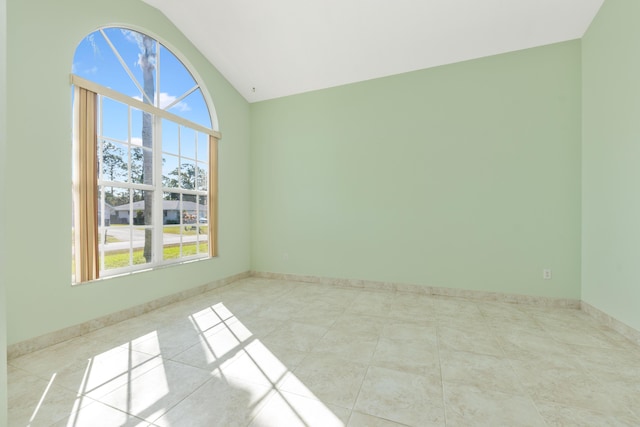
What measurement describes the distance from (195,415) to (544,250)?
3954 mm

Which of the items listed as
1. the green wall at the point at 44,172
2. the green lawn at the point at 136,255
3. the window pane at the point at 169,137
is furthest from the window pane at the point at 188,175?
the green wall at the point at 44,172

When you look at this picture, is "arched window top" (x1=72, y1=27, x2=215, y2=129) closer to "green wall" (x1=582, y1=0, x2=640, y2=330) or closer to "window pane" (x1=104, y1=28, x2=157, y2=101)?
"window pane" (x1=104, y1=28, x2=157, y2=101)

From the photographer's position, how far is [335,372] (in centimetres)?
185

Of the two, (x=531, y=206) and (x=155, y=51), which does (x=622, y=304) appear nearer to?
(x=531, y=206)

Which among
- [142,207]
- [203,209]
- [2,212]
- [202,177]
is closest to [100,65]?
[142,207]

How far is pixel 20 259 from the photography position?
83.1 inches

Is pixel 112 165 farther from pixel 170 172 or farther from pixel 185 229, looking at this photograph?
pixel 185 229

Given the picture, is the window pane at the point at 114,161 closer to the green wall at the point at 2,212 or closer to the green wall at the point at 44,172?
the green wall at the point at 44,172

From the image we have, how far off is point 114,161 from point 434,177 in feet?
13.1

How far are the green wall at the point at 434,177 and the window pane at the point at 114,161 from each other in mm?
2110

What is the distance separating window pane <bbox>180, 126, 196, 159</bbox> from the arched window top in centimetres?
17

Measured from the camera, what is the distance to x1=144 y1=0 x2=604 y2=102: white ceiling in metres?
2.92

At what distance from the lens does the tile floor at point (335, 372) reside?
1.45 m

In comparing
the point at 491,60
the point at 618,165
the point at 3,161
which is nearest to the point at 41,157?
the point at 3,161
